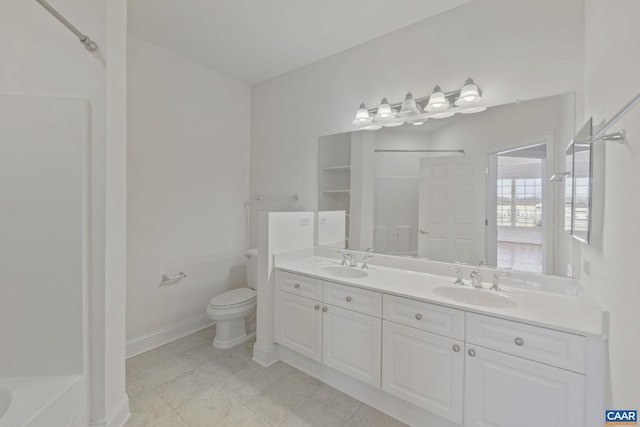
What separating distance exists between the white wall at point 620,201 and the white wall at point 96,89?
2269mm

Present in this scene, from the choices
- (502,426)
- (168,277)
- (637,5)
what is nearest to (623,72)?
(637,5)

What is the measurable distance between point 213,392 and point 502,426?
1.73 m

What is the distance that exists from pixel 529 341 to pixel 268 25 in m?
2.69

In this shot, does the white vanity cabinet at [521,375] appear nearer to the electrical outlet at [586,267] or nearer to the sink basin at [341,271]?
the electrical outlet at [586,267]

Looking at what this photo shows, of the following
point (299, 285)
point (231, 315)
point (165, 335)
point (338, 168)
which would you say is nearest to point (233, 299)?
point (231, 315)

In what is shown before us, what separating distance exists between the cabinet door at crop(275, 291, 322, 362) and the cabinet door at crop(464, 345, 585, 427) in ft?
3.15

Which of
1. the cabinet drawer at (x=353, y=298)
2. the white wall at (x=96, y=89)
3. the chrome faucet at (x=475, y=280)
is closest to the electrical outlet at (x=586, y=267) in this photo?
the chrome faucet at (x=475, y=280)

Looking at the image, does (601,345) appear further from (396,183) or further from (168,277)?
(168,277)

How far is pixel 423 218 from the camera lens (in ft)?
6.81

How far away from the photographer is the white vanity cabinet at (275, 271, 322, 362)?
1.94 m

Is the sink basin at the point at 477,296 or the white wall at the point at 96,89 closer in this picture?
the white wall at the point at 96,89

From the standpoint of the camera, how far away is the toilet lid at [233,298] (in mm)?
2418

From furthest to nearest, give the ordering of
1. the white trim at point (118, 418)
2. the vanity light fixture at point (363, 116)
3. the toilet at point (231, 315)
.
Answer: the toilet at point (231, 315)
the vanity light fixture at point (363, 116)
the white trim at point (118, 418)

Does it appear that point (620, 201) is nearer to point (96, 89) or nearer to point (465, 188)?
point (465, 188)
